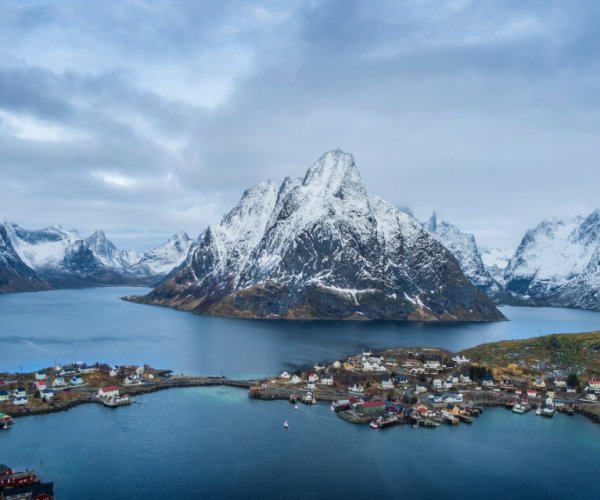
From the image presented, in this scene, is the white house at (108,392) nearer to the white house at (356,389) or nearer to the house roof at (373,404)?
the white house at (356,389)

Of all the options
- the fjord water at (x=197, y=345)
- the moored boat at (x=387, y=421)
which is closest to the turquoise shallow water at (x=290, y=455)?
the moored boat at (x=387, y=421)

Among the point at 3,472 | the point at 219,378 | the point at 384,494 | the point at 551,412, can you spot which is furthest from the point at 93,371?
the point at 551,412

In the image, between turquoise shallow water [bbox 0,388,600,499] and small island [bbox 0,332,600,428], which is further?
small island [bbox 0,332,600,428]

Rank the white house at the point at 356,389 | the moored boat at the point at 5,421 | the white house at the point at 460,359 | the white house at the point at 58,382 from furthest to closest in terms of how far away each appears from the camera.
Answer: the white house at the point at 460,359 < the white house at the point at 356,389 < the white house at the point at 58,382 < the moored boat at the point at 5,421

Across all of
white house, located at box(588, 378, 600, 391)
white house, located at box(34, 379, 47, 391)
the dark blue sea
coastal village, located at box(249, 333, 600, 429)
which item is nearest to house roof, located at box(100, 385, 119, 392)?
the dark blue sea

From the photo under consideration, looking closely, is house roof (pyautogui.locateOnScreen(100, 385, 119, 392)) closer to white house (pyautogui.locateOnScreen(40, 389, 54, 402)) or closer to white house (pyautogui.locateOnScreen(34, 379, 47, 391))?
white house (pyautogui.locateOnScreen(40, 389, 54, 402))
